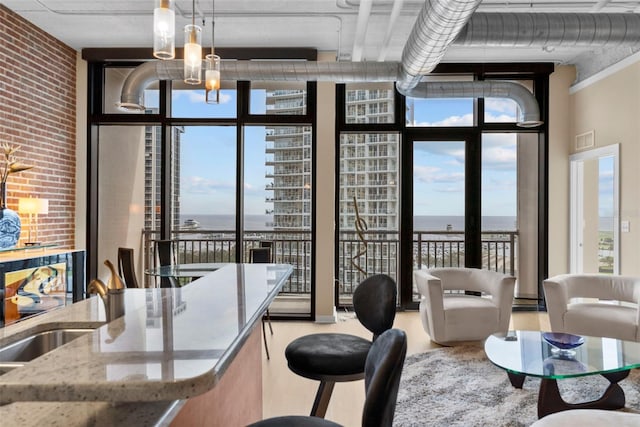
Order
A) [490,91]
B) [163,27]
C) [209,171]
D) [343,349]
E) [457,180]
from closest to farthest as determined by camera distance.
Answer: [163,27], [343,349], [490,91], [209,171], [457,180]

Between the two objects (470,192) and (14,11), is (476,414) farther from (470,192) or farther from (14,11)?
(14,11)

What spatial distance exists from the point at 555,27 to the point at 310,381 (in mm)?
3531

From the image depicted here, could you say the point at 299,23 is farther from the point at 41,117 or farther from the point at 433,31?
the point at 41,117

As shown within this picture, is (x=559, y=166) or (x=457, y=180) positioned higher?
(x=559, y=166)

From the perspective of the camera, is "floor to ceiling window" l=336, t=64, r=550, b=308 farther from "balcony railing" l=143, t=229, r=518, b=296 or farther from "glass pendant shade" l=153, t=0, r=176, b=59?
"glass pendant shade" l=153, t=0, r=176, b=59

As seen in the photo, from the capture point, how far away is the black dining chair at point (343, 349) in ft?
6.94

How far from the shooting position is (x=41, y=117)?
520 centimetres

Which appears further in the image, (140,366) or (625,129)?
(625,129)

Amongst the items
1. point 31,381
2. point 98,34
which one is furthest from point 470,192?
point 31,381

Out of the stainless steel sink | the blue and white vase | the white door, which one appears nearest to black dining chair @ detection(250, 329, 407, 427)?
the stainless steel sink

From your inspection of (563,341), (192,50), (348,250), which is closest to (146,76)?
(192,50)

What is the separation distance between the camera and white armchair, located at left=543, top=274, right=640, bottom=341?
399 cm

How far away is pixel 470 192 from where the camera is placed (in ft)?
20.6

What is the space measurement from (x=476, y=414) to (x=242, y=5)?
4.01 m
